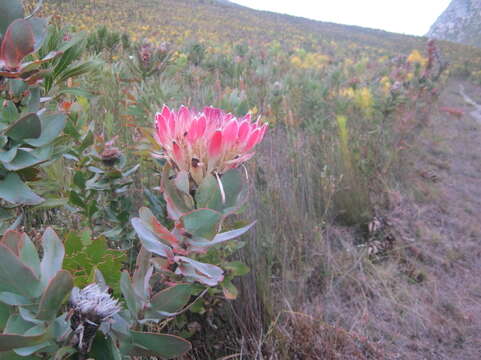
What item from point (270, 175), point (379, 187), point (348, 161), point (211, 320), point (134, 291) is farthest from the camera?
point (379, 187)

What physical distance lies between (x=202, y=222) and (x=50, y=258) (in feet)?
0.67

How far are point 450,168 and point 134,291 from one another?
393cm

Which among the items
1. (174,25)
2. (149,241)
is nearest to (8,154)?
(149,241)

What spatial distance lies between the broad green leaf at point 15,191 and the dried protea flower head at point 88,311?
260 millimetres

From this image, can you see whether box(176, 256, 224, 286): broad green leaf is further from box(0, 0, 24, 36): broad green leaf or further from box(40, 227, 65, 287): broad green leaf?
box(0, 0, 24, 36): broad green leaf

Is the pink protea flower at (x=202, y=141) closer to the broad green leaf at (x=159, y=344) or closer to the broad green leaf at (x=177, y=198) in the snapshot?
the broad green leaf at (x=177, y=198)

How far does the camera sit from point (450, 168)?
11.9 ft

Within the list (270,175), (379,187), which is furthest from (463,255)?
(270,175)

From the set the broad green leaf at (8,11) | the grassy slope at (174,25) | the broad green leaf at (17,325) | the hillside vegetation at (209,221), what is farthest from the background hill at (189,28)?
the broad green leaf at (17,325)

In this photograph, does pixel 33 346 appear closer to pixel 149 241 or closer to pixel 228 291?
pixel 149 241

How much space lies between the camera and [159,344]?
0.47 m

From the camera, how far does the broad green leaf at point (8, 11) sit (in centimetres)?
56

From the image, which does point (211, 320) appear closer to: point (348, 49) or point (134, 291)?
point (134, 291)

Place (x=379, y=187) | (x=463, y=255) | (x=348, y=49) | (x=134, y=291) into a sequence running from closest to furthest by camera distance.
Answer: (x=134, y=291)
(x=463, y=255)
(x=379, y=187)
(x=348, y=49)
